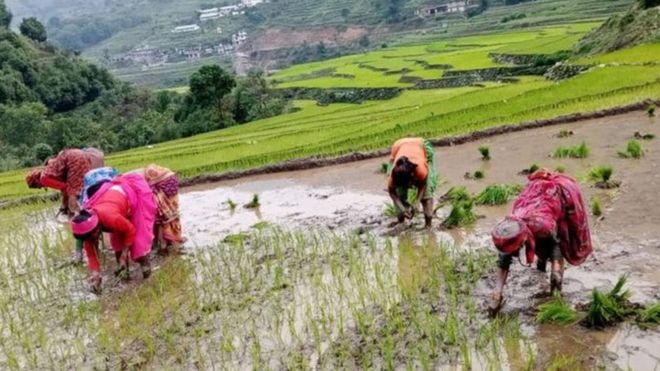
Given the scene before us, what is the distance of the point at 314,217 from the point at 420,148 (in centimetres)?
212

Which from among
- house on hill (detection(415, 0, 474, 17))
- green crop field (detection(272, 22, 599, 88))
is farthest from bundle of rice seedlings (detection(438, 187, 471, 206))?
house on hill (detection(415, 0, 474, 17))

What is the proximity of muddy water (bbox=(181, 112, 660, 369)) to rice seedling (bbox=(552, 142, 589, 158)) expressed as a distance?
141mm

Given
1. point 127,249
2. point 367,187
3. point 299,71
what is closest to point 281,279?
point 127,249

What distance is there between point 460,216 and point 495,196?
2.88ft

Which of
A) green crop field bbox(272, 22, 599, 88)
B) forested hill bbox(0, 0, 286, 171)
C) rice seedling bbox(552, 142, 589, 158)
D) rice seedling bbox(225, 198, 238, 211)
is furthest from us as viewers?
green crop field bbox(272, 22, 599, 88)

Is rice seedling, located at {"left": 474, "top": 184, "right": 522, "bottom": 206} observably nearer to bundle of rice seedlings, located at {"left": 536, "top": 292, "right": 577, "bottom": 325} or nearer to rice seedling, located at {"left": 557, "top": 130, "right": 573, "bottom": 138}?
bundle of rice seedlings, located at {"left": 536, "top": 292, "right": 577, "bottom": 325}

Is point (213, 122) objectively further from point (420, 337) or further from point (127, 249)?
point (420, 337)

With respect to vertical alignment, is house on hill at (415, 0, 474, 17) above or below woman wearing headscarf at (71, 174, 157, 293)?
above

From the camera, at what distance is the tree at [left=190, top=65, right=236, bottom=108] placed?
30.2m

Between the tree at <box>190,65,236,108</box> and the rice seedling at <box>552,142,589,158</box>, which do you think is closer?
the rice seedling at <box>552,142,589,158</box>

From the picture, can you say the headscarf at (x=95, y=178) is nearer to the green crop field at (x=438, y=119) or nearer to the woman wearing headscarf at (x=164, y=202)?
the woman wearing headscarf at (x=164, y=202)

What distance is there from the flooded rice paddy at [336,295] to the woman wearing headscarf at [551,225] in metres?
0.27

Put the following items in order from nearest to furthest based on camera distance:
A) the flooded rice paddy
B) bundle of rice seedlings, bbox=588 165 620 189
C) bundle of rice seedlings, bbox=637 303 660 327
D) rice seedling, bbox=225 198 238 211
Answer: bundle of rice seedlings, bbox=637 303 660 327 → the flooded rice paddy → bundle of rice seedlings, bbox=588 165 620 189 → rice seedling, bbox=225 198 238 211

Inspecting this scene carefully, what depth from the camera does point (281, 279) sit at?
22.3ft
